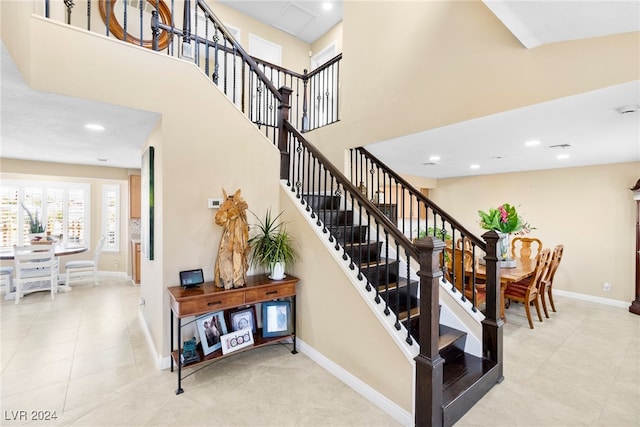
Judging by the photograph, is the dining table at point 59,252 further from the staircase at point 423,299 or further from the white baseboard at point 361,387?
the white baseboard at point 361,387

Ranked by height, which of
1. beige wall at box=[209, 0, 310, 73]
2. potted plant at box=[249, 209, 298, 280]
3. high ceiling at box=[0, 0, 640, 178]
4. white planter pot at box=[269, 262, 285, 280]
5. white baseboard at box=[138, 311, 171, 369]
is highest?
beige wall at box=[209, 0, 310, 73]

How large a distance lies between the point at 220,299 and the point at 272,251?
0.69 m

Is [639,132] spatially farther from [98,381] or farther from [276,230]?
[98,381]

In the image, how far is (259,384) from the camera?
2547 millimetres

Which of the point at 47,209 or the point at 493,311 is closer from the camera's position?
the point at 493,311

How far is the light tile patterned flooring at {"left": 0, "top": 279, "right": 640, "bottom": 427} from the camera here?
7.06ft

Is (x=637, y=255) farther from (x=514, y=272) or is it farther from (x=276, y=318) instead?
Answer: (x=276, y=318)

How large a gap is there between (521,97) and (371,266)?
78.4 inches

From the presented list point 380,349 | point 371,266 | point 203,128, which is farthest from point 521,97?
point 203,128

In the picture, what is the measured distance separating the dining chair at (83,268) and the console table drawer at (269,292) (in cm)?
489

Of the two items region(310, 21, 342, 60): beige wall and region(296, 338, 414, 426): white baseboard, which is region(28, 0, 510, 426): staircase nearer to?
region(296, 338, 414, 426): white baseboard

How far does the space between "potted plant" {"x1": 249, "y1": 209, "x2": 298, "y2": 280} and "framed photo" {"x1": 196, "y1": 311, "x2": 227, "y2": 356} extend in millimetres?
650

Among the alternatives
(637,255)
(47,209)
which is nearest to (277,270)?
(637,255)

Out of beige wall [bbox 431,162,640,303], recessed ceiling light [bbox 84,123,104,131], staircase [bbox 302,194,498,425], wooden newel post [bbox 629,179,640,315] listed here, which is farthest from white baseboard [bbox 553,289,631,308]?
recessed ceiling light [bbox 84,123,104,131]
